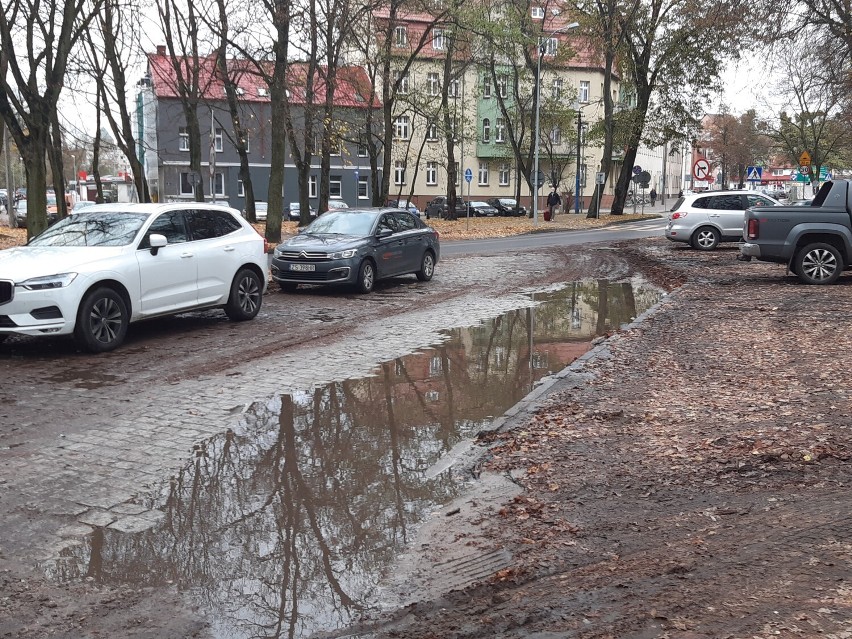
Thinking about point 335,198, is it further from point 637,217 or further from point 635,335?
point 635,335

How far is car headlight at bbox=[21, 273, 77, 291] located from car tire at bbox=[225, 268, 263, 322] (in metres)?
2.96

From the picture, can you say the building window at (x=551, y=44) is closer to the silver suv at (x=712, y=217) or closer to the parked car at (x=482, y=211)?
the parked car at (x=482, y=211)

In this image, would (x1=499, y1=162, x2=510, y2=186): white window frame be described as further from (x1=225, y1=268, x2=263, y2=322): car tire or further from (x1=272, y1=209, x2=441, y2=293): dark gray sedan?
(x1=225, y1=268, x2=263, y2=322): car tire

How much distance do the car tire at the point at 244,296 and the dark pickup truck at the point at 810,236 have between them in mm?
9259

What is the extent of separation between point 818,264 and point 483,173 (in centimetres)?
6213

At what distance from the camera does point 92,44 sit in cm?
3056

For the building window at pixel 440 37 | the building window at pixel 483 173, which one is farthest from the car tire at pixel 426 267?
the building window at pixel 483 173

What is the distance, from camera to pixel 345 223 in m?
16.6

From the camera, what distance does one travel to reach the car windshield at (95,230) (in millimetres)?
10478

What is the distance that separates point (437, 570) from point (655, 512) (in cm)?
134

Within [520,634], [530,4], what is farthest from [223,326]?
[530,4]

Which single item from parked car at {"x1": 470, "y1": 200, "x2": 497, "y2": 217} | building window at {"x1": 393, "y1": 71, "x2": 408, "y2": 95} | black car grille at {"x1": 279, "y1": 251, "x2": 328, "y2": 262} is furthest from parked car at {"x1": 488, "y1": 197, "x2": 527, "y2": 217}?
black car grille at {"x1": 279, "y1": 251, "x2": 328, "y2": 262}

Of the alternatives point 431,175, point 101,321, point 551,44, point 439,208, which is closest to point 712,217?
point 101,321

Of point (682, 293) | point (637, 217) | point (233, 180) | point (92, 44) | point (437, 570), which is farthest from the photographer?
point (233, 180)
